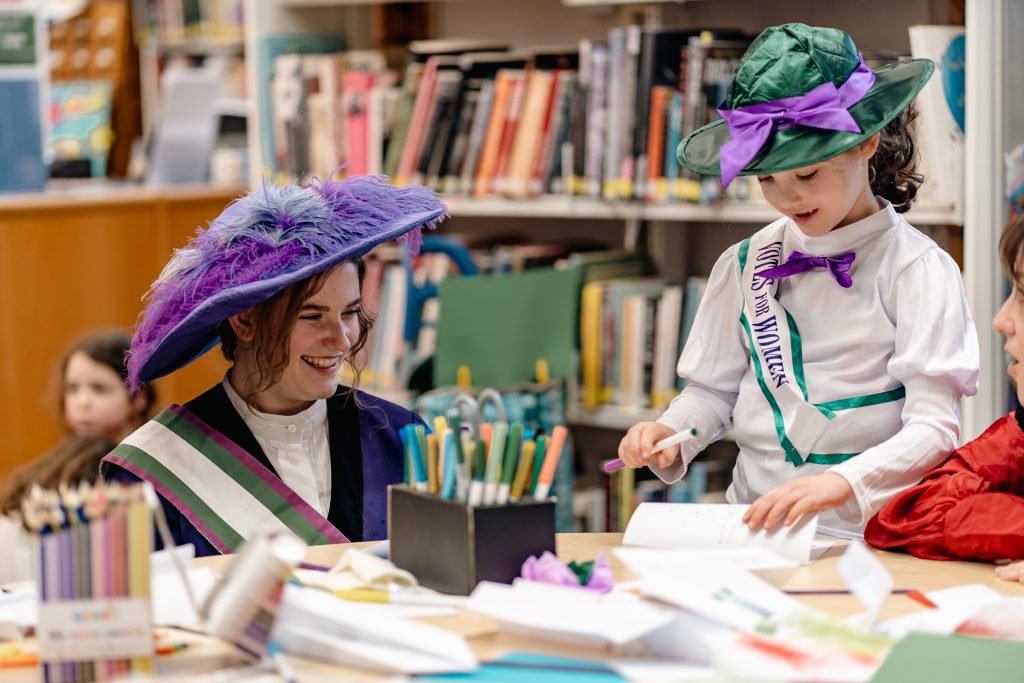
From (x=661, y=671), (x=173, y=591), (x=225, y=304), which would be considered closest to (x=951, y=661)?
(x=661, y=671)

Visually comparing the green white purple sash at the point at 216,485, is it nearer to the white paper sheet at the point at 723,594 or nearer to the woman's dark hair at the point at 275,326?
the woman's dark hair at the point at 275,326

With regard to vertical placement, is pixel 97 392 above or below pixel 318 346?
below

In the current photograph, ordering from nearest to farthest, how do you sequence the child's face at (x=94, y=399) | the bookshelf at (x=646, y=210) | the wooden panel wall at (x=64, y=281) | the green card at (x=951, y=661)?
1. the green card at (x=951, y=661)
2. the bookshelf at (x=646, y=210)
3. the child's face at (x=94, y=399)
4. the wooden panel wall at (x=64, y=281)

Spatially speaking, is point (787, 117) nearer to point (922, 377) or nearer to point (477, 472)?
point (922, 377)

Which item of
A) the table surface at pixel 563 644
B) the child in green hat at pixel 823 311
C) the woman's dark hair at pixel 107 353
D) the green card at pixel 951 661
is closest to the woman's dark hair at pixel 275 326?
the table surface at pixel 563 644

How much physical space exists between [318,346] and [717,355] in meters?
0.55

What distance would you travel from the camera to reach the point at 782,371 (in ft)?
6.02

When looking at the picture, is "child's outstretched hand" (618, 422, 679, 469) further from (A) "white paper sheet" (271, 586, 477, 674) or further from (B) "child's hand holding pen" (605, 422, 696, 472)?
(A) "white paper sheet" (271, 586, 477, 674)

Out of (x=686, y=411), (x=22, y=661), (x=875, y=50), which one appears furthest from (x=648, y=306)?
(x=22, y=661)

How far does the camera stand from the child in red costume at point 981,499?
1.50m

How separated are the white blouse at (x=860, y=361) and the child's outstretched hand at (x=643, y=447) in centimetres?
4

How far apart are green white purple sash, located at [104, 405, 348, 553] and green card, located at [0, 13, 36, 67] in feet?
9.11

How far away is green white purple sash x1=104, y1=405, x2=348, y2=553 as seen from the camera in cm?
173

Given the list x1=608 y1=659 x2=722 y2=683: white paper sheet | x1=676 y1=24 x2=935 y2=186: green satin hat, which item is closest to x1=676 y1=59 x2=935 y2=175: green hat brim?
x1=676 y1=24 x2=935 y2=186: green satin hat
